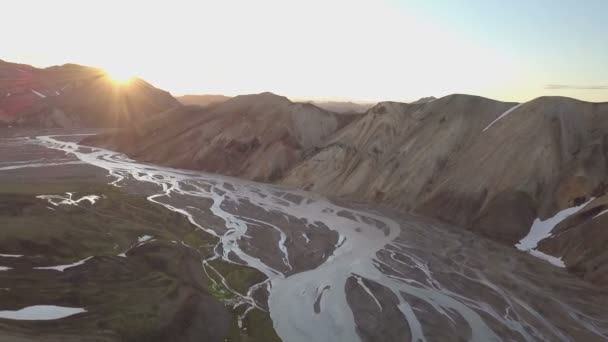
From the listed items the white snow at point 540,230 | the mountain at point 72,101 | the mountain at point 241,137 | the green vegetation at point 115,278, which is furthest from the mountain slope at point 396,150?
the mountain at point 72,101

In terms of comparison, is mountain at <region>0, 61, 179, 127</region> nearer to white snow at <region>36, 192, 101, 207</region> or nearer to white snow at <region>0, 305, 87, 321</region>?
white snow at <region>36, 192, 101, 207</region>

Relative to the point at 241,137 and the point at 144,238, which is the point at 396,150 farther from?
the point at 144,238

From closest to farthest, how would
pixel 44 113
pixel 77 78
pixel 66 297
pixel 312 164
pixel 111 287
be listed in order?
pixel 66 297 → pixel 111 287 → pixel 312 164 → pixel 44 113 → pixel 77 78

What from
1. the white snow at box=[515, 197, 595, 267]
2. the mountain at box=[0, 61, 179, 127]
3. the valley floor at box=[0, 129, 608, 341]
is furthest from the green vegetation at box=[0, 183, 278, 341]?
the mountain at box=[0, 61, 179, 127]

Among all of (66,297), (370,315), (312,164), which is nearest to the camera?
(66,297)

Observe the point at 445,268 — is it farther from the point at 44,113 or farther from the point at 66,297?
the point at 44,113

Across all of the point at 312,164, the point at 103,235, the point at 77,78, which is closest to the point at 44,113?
the point at 77,78
